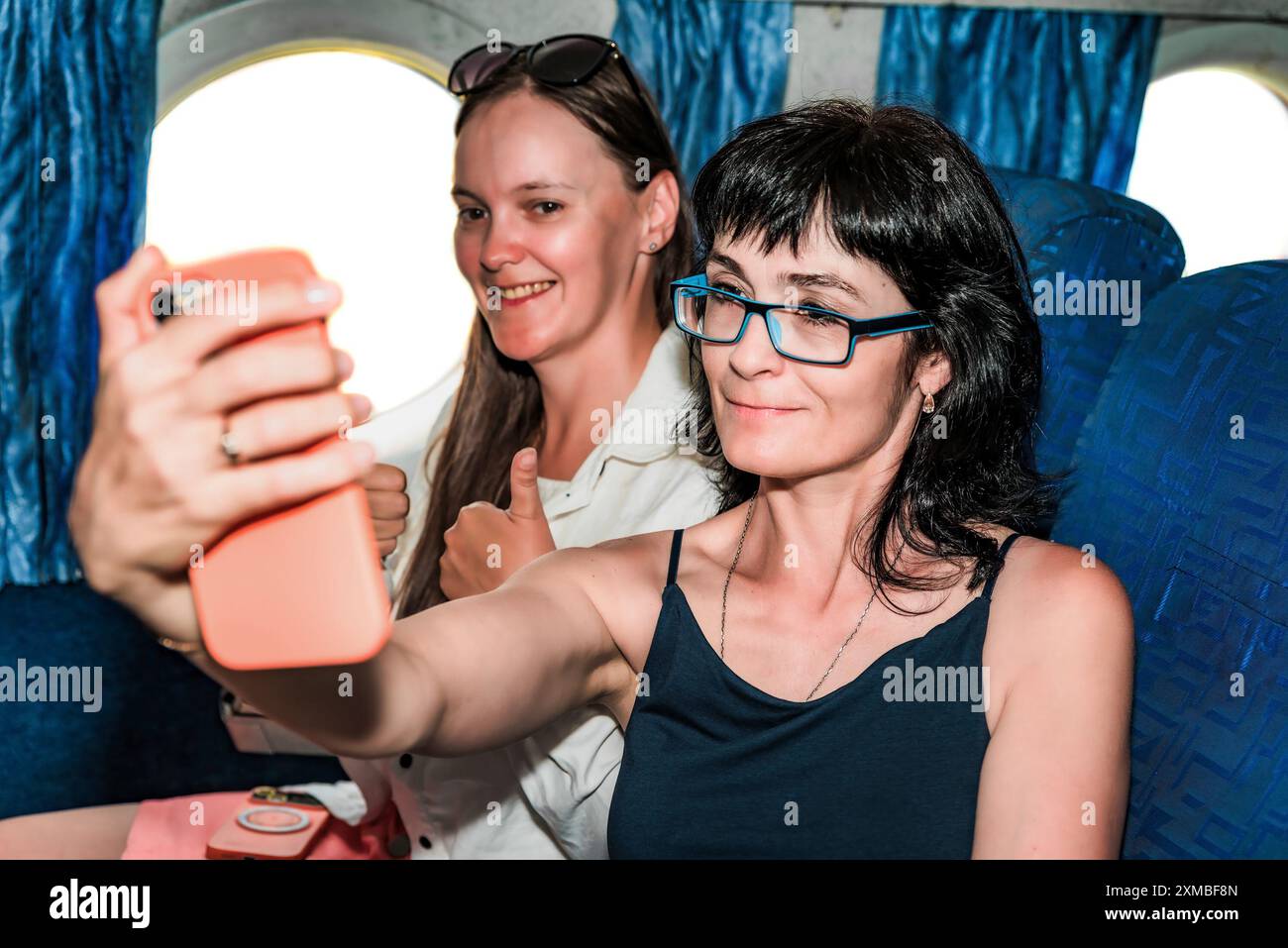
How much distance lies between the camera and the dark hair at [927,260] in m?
1.17

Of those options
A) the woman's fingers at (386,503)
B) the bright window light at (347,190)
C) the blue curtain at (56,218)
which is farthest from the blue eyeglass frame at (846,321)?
the blue curtain at (56,218)

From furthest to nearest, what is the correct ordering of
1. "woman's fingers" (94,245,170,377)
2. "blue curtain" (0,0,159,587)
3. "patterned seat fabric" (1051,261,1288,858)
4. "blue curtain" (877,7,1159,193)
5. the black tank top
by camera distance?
"blue curtain" (877,7,1159,193)
"blue curtain" (0,0,159,587)
the black tank top
"patterned seat fabric" (1051,261,1288,858)
"woman's fingers" (94,245,170,377)

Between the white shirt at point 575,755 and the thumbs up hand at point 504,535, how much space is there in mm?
127

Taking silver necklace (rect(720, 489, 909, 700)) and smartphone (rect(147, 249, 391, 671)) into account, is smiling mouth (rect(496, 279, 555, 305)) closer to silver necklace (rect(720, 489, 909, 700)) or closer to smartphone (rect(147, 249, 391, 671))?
silver necklace (rect(720, 489, 909, 700))

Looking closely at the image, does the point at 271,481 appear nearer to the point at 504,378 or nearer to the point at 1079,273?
the point at 1079,273

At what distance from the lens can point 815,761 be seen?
3.93 ft

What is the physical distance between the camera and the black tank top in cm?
116

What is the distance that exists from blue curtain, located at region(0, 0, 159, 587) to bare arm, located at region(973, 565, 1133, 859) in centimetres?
277

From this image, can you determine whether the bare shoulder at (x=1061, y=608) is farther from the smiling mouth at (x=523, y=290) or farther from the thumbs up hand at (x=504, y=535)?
the smiling mouth at (x=523, y=290)

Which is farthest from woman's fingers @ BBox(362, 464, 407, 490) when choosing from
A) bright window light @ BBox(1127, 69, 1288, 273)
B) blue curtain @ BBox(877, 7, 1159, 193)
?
bright window light @ BBox(1127, 69, 1288, 273)

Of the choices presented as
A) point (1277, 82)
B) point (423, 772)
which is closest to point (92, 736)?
point (423, 772)

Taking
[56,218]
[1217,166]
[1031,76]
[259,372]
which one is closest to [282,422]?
[259,372]

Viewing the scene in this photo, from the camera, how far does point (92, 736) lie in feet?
9.09
